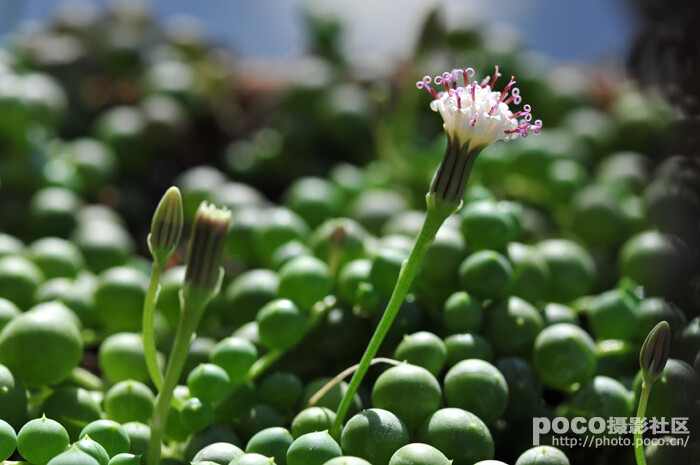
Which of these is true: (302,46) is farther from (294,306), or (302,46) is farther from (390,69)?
(294,306)

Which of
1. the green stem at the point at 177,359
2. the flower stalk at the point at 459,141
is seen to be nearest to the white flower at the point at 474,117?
the flower stalk at the point at 459,141

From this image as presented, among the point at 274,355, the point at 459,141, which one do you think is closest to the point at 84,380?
the point at 274,355

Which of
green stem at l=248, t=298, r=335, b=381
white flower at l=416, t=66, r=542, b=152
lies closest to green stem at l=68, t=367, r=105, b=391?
green stem at l=248, t=298, r=335, b=381

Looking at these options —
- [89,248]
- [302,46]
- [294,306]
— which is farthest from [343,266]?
[302,46]

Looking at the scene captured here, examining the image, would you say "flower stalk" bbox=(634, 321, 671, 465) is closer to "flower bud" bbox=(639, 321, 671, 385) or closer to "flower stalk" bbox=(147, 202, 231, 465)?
"flower bud" bbox=(639, 321, 671, 385)

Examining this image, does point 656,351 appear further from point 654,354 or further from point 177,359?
point 177,359

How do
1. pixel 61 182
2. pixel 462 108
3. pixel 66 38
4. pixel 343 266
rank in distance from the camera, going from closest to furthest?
pixel 462 108
pixel 343 266
pixel 61 182
pixel 66 38

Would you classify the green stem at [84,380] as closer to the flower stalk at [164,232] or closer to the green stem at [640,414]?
the flower stalk at [164,232]

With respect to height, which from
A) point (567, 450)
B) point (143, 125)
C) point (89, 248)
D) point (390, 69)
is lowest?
point (567, 450)

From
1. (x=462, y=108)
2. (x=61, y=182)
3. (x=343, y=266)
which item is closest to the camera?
(x=462, y=108)
